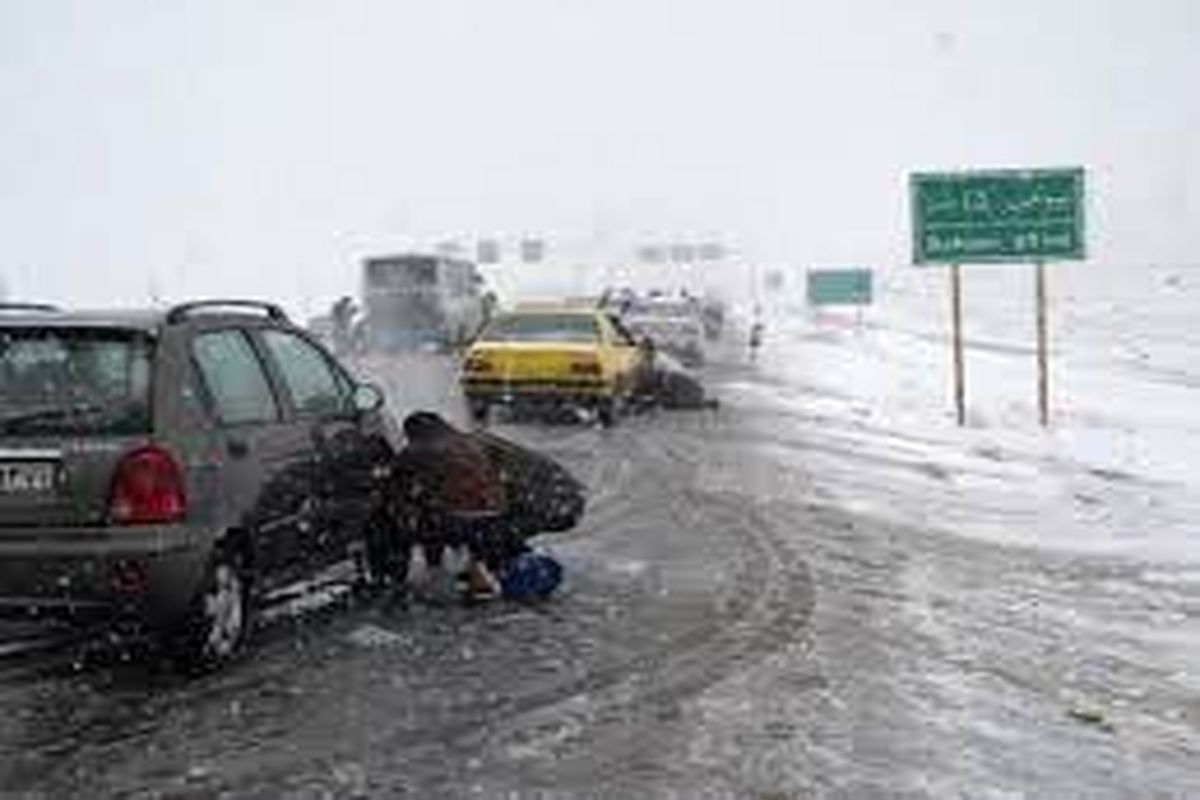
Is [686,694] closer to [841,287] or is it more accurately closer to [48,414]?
[48,414]

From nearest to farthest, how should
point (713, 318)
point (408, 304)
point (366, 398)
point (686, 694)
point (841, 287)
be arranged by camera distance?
point (686, 694) < point (366, 398) < point (408, 304) < point (841, 287) < point (713, 318)

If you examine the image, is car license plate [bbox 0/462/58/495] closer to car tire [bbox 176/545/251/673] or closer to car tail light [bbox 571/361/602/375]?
car tire [bbox 176/545/251/673]

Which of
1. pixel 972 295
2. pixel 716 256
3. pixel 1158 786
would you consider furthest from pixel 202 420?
pixel 972 295

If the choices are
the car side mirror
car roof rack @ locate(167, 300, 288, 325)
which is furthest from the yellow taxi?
car roof rack @ locate(167, 300, 288, 325)

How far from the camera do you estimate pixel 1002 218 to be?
31.9 meters

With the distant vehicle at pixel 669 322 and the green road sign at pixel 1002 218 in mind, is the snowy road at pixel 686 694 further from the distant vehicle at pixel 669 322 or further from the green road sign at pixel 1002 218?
the distant vehicle at pixel 669 322

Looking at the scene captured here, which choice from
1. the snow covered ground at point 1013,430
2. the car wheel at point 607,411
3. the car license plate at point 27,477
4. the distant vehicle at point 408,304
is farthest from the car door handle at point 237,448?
the distant vehicle at point 408,304

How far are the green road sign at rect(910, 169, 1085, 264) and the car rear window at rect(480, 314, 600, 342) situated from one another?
6.55m

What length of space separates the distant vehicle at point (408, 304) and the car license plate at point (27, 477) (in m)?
38.9

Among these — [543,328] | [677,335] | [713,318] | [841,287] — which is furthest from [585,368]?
[713,318]

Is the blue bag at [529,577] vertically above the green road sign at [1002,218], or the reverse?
the green road sign at [1002,218]

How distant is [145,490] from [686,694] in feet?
8.23

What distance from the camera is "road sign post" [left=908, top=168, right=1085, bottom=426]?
1251 inches

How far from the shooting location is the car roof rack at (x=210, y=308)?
9609mm
